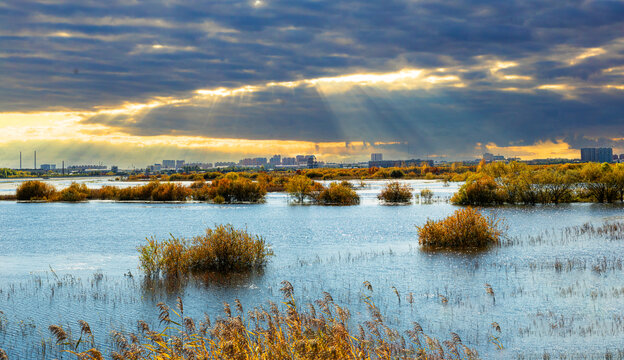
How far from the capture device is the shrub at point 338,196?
6025cm

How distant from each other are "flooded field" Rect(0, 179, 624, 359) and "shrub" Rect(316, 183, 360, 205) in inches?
976

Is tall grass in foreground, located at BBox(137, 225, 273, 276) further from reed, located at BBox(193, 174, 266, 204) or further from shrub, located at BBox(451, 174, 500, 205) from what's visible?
reed, located at BBox(193, 174, 266, 204)

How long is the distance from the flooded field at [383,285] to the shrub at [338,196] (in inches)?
976

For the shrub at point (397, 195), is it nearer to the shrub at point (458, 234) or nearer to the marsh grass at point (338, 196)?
the marsh grass at point (338, 196)

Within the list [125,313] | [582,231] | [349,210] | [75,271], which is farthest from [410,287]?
[349,210]

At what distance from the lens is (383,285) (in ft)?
58.4

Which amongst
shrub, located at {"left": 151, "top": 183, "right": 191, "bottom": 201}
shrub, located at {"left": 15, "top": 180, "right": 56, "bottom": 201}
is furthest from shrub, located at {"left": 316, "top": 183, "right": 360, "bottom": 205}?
shrub, located at {"left": 15, "top": 180, "right": 56, "bottom": 201}

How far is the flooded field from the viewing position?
497 inches

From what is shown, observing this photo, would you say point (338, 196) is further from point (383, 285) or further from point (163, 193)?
point (383, 285)

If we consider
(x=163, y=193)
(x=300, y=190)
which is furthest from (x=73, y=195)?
(x=300, y=190)

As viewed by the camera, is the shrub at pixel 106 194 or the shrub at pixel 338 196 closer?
the shrub at pixel 338 196

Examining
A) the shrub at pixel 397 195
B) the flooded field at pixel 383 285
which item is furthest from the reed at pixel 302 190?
the flooded field at pixel 383 285

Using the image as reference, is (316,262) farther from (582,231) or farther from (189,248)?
(582,231)

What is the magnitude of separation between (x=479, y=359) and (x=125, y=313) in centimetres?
980
